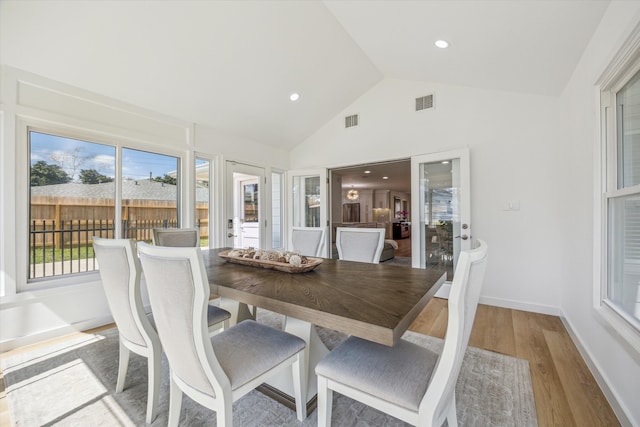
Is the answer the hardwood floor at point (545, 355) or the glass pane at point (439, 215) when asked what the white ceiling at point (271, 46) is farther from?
the hardwood floor at point (545, 355)

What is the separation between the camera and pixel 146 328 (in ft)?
5.02

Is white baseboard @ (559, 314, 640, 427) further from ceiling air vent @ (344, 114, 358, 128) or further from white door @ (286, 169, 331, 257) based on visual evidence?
ceiling air vent @ (344, 114, 358, 128)

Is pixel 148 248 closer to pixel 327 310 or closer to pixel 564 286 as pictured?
pixel 327 310

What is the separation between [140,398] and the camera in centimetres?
174

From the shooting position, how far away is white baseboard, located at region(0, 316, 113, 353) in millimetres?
2375

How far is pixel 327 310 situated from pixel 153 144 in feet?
10.8

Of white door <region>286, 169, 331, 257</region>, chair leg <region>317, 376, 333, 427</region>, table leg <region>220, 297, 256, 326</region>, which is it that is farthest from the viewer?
white door <region>286, 169, 331, 257</region>

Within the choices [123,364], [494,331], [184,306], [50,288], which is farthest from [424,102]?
[50,288]

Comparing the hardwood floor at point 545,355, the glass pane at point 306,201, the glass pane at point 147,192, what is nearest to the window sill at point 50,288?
the glass pane at point 147,192

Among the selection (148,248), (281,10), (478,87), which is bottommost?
(148,248)

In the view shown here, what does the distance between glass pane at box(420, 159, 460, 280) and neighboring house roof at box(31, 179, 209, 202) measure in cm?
321

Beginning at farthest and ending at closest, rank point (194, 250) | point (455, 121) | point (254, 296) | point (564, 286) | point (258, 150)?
point (258, 150)
point (455, 121)
point (564, 286)
point (254, 296)
point (194, 250)

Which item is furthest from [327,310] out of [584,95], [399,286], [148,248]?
[584,95]

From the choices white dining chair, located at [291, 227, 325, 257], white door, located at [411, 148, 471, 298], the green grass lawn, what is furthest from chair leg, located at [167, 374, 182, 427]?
white door, located at [411, 148, 471, 298]
